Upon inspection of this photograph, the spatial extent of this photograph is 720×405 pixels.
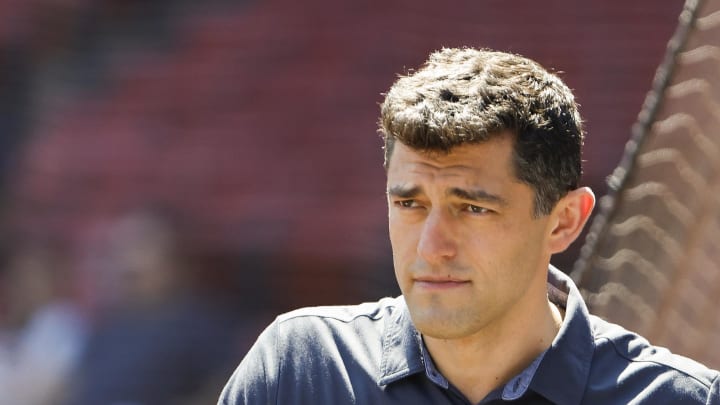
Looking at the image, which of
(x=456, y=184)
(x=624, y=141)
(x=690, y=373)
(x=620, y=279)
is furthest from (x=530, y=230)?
(x=624, y=141)

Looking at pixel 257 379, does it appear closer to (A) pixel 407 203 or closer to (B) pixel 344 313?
(B) pixel 344 313

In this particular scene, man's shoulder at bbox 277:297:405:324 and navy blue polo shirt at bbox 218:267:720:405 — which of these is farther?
man's shoulder at bbox 277:297:405:324

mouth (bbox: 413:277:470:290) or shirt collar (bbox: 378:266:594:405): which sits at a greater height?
mouth (bbox: 413:277:470:290)

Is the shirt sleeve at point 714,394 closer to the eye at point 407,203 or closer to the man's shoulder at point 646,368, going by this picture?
the man's shoulder at point 646,368

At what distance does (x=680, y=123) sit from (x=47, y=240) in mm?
3359

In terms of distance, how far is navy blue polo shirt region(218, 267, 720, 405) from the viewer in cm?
144

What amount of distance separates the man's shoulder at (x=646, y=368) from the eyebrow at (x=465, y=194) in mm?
236

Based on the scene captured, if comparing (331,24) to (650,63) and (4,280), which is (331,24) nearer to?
(650,63)

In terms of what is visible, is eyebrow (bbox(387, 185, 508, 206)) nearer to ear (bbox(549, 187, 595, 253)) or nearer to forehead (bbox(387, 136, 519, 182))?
forehead (bbox(387, 136, 519, 182))

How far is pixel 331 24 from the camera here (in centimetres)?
546

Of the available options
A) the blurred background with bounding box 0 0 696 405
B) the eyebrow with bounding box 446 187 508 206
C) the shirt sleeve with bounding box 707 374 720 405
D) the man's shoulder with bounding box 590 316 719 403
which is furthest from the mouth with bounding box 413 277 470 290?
the blurred background with bounding box 0 0 696 405

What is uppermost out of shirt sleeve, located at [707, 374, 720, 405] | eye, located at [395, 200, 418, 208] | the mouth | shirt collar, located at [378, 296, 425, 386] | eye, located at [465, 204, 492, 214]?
eye, located at [395, 200, 418, 208]

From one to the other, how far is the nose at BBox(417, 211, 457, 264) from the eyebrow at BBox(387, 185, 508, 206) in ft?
0.11

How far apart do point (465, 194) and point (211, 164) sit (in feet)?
12.9
